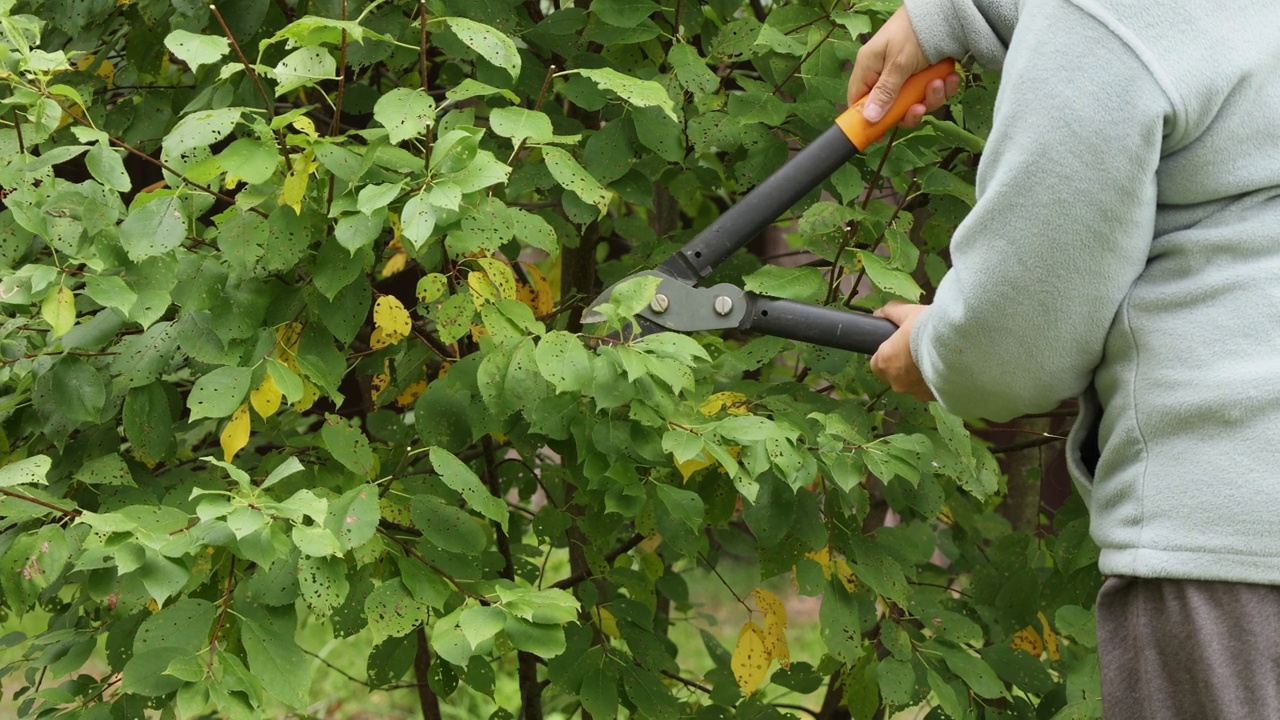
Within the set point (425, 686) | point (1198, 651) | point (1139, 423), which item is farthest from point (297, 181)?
point (425, 686)

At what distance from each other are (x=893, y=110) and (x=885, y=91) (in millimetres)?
36

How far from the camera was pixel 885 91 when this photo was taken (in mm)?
1707

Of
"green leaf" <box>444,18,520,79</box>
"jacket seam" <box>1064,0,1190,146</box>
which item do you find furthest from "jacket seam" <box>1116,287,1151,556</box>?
"green leaf" <box>444,18,520,79</box>

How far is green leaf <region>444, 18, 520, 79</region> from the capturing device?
1585 millimetres

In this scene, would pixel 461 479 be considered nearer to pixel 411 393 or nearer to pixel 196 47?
pixel 411 393

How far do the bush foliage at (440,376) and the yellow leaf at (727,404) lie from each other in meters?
0.02

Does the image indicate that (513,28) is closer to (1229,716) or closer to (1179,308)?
(1179,308)

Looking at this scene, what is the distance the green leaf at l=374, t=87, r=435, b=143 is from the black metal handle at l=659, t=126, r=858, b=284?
1.48 feet

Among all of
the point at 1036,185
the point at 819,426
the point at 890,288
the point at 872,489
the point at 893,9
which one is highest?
the point at 1036,185

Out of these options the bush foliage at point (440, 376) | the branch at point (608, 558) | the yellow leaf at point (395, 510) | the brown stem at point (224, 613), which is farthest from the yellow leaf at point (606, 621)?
the brown stem at point (224, 613)

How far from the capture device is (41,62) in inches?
60.6

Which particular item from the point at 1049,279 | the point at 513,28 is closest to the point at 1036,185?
the point at 1049,279

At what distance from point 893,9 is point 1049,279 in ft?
2.81

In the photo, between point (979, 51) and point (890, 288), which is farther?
point (890, 288)
